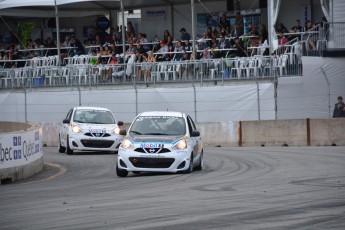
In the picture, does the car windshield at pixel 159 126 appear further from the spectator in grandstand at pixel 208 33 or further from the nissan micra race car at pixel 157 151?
the spectator in grandstand at pixel 208 33

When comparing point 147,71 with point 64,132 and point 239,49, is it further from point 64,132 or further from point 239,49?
point 64,132

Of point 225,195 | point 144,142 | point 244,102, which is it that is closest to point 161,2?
point 244,102

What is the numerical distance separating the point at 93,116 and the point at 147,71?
7.55 metres

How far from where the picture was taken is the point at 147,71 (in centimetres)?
3894

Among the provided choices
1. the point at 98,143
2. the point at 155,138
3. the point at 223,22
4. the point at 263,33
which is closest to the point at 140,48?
the point at 223,22

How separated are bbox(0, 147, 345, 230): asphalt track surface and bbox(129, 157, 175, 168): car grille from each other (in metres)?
0.24

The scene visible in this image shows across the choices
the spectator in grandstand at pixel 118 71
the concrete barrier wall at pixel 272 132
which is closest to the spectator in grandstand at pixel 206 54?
the spectator in grandstand at pixel 118 71

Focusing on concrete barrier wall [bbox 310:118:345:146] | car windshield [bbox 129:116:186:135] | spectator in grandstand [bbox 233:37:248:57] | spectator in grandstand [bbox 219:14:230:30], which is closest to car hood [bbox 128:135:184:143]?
car windshield [bbox 129:116:186:135]

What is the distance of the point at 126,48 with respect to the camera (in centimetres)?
4359

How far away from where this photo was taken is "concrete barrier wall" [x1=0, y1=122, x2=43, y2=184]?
67.1 feet

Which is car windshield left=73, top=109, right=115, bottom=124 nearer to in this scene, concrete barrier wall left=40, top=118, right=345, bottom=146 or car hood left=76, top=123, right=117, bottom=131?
car hood left=76, top=123, right=117, bottom=131

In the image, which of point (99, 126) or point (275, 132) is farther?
point (275, 132)

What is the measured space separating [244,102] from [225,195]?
20184 millimetres

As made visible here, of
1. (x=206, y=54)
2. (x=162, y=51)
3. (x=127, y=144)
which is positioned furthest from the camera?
(x=162, y=51)
